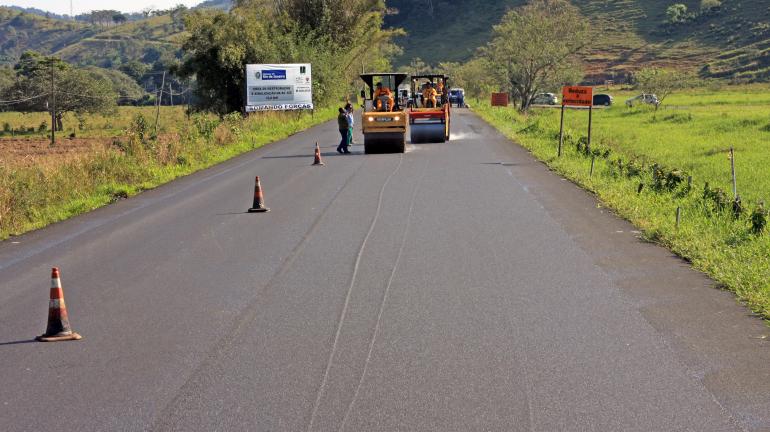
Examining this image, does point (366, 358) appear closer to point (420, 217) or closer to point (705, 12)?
point (420, 217)

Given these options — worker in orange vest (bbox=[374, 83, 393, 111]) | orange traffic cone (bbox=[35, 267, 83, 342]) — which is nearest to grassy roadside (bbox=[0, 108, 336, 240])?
worker in orange vest (bbox=[374, 83, 393, 111])

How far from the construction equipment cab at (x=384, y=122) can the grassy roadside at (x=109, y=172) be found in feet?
16.9

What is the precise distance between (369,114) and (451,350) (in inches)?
838

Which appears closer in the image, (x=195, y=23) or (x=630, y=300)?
(x=630, y=300)

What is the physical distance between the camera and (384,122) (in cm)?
2847

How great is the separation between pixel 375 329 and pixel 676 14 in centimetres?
13215

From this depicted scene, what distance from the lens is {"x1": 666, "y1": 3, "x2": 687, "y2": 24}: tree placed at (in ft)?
422

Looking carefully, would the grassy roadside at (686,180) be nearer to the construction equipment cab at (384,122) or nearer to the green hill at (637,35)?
the construction equipment cab at (384,122)

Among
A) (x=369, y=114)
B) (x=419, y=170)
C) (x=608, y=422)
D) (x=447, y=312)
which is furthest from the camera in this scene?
(x=369, y=114)

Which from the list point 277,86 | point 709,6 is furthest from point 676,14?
point 277,86

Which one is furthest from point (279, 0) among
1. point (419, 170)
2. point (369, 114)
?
point (419, 170)

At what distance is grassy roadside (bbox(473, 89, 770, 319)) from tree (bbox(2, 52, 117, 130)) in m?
50.3

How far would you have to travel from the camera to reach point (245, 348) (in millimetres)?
7641

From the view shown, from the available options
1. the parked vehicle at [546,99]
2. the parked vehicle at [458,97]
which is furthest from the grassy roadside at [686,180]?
the parked vehicle at [546,99]
